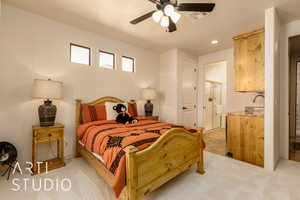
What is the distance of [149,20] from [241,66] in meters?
2.09

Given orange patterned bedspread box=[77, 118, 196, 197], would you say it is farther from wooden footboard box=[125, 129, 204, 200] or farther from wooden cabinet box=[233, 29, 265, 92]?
wooden cabinet box=[233, 29, 265, 92]

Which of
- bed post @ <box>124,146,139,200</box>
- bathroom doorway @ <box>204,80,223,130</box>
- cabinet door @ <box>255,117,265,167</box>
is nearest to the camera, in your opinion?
bed post @ <box>124,146,139,200</box>

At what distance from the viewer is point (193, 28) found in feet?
9.68

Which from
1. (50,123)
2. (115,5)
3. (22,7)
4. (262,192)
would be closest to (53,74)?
(50,123)

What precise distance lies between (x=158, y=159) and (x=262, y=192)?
4.67 feet

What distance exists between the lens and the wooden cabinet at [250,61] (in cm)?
271

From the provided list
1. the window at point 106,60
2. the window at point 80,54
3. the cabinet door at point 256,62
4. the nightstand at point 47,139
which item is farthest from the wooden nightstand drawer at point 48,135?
the cabinet door at point 256,62

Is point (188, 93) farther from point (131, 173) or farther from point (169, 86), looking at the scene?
point (131, 173)

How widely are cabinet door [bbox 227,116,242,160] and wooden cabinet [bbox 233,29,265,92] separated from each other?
2.21 feet

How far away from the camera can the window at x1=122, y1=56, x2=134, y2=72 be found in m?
3.80

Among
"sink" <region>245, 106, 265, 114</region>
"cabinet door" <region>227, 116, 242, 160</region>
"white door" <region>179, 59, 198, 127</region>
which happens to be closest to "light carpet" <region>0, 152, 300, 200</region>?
"cabinet door" <region>227, 116, 242, 160</region>

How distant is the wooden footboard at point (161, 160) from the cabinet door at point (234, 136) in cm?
100

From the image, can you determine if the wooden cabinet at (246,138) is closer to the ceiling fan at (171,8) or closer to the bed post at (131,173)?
the ceiling fan at (171,8)

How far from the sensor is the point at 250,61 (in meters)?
2.85
